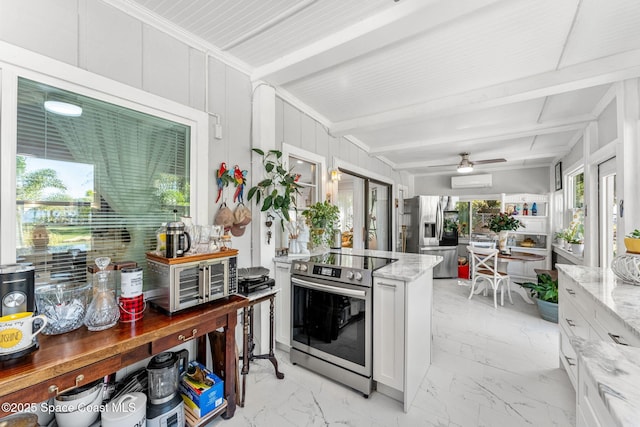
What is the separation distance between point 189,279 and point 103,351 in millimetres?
488

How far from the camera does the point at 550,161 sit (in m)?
5.28

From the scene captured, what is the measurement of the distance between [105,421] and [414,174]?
23.0 feet

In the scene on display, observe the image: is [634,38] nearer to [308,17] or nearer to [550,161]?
[308,17]

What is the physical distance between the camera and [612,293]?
4.67ft

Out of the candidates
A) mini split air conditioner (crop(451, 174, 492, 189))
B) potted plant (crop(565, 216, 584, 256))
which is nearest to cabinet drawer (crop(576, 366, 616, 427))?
potted plant (crop(565, 216, 584, 256))

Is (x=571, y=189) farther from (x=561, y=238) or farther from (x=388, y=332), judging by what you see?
(x=388, y=332)

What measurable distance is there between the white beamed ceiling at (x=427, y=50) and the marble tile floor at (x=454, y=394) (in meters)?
2.44

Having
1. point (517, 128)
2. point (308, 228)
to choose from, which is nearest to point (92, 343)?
point (308, 228)

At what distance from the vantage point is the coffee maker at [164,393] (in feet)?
4.87

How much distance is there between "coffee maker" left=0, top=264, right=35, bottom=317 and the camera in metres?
1.07

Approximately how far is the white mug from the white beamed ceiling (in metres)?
1.79

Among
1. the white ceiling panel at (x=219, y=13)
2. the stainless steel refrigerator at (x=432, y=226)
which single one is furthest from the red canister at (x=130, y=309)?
the stainless steel refrigerator at (x=432, y=226)

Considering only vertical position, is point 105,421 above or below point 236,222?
below

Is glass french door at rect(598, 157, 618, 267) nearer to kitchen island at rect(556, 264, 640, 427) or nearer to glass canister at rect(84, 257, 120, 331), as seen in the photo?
kitchen island at rect(556, 264, 640, 427)
